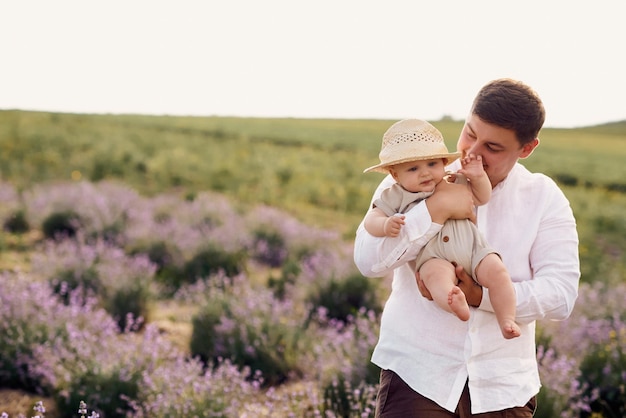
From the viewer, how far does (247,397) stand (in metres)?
4.19

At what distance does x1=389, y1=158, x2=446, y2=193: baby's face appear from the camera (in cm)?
235

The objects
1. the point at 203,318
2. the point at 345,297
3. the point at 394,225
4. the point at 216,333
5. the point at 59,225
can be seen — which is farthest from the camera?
the point at 59,225

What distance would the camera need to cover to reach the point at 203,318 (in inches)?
218

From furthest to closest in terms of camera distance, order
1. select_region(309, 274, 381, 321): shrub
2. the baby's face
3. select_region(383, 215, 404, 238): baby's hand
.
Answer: select_region(309, 274, 381, 321): shrub, the baby's face, select_region(383, 215, 404, 238): baby's hand

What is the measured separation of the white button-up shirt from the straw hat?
7.0 inches

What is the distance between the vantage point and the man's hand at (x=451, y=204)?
7.43 ft

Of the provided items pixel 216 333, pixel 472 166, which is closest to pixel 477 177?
pixel 472 166

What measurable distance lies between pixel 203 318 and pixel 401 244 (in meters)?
3.59

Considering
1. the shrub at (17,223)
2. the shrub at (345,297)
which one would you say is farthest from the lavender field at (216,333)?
the shrub at (17,223)

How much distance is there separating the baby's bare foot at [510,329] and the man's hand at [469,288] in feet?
0.41

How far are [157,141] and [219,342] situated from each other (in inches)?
960

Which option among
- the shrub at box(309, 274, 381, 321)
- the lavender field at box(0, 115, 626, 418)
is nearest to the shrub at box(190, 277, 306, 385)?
the lavender field at box(0, 115, 626, 418)

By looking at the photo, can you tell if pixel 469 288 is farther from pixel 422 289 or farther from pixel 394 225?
pixel 394 225

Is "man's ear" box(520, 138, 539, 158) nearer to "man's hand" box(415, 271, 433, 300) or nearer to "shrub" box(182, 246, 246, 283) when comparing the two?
"man's hand" box(415, 271, 433, 300)
